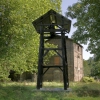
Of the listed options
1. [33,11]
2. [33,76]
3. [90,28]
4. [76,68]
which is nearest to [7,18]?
[33,11]

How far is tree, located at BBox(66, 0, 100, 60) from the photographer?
1223 cm

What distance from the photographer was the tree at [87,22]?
40.1 feet

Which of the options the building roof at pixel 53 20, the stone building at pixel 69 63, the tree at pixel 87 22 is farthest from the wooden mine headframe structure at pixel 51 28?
the stone building at pixel 69 63

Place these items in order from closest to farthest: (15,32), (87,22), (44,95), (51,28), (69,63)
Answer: (44,95), (87,22), (51,28), (15,32), (69,63)

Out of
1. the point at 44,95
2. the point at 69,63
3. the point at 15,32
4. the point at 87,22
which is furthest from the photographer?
the point at 69,63

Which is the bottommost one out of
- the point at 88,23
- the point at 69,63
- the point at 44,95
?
the point at 44,95

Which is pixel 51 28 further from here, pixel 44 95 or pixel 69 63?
pixel 69 63

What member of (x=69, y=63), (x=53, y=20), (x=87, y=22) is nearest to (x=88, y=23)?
(x=87, y=22)

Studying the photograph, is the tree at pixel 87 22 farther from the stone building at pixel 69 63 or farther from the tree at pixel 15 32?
the stone building at pixel 69 63

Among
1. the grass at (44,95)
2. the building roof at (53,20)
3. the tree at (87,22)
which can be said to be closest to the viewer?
the grass at (44,95)

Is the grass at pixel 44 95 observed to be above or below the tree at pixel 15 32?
below

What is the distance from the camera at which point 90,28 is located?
44.2ft

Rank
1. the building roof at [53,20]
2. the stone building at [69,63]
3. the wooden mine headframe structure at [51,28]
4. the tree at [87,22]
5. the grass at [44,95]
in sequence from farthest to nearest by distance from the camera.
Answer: the stone building at [69,63] < the building roof at [53,20] < the wooden mine headframe structure at [51,28] < the tree at [87,22] < the grass at [44,95]

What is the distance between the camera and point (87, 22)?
13.7 metres
